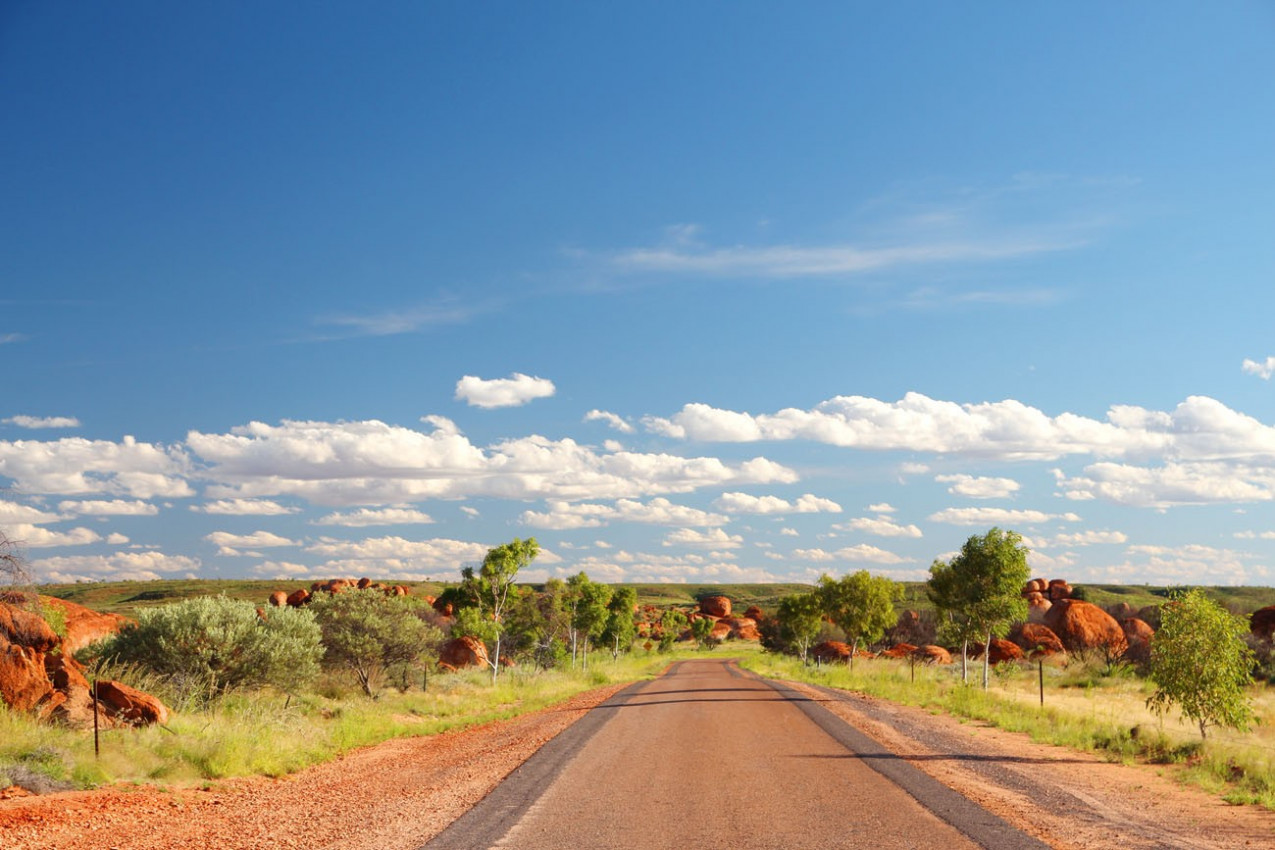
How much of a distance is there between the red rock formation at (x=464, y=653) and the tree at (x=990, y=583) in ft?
96.9

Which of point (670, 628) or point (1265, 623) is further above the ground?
point (1265, 623)

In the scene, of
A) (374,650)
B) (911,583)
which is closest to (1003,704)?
(374,650)

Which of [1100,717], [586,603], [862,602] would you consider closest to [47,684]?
[1100,717]

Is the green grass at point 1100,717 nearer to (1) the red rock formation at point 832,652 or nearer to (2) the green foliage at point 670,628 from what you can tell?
(1) the red rock formation at point 832,652

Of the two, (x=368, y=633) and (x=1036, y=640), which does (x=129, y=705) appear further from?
(x=1036, y=640)

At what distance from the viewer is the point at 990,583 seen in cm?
4006

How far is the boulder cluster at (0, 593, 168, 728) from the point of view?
51.2 ft

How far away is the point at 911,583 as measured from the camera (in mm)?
172125

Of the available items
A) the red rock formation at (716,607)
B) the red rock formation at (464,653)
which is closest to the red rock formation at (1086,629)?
the red rock formation at (464,653)

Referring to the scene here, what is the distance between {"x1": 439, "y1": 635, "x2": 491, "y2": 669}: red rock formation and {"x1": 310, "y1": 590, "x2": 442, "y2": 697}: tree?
24330 mm

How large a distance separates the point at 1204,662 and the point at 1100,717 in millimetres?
9922

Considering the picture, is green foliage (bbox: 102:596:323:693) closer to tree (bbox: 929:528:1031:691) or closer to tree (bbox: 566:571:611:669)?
tree (bbox: 929:528:1031:691)

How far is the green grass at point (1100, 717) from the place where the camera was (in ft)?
52.3

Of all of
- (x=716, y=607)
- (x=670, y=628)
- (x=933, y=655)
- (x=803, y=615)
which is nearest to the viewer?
(x=933, y=655)
